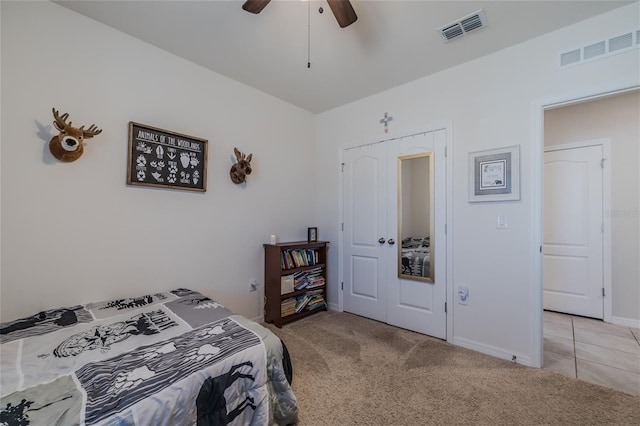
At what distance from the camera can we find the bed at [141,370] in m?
0.99

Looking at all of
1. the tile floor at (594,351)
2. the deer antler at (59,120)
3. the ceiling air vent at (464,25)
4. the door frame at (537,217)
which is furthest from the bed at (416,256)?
the deer antler at (59,120)

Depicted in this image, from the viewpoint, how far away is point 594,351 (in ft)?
8.04

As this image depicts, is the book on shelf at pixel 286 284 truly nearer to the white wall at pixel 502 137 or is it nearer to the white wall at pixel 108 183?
the white wall at pixel 108 183

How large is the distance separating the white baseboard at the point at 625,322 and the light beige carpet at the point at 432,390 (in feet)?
5.89

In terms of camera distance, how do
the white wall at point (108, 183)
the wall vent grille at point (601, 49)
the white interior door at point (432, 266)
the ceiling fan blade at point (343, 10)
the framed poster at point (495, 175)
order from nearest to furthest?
the ceiling fan blade at point (343, 10)
the white wall at point (108, 183)
the wall vent grille at point (601, 49)
the framed poster at point (495, 175)
the white interior door at point (432, 266)

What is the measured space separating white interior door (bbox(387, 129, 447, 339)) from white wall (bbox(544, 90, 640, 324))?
2.18 meters

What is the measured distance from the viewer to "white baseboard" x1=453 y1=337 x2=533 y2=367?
2.23 meters

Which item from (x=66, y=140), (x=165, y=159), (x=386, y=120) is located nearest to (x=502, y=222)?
(x=386, y=120)

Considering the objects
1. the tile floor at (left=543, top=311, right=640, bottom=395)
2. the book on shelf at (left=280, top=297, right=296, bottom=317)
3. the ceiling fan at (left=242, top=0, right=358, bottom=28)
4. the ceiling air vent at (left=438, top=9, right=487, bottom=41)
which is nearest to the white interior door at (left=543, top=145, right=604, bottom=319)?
the tile floor at (left=543, top=311, right=640, bottom=395)

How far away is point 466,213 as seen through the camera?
2.57 meters

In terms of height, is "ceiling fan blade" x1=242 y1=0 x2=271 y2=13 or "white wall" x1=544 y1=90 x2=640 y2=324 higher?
"ceiling fan blade" x1=242 y1=0 x2=271 y2=13

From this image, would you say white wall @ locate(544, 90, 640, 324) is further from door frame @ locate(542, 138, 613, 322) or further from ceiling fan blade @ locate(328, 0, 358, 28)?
ceiling fan blade @ locate(328, 0, 358, 28)

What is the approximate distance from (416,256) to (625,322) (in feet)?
8.21

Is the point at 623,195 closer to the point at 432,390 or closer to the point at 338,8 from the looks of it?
the point at 432,390
